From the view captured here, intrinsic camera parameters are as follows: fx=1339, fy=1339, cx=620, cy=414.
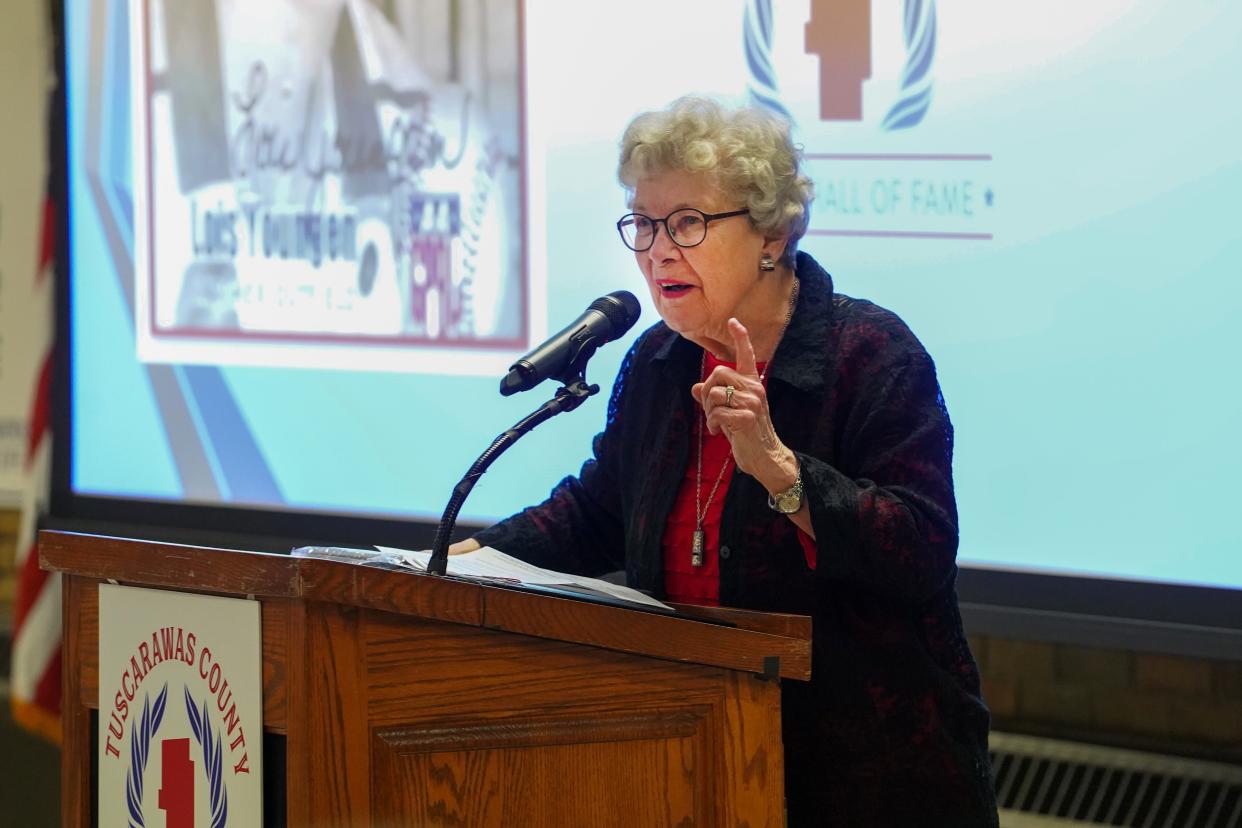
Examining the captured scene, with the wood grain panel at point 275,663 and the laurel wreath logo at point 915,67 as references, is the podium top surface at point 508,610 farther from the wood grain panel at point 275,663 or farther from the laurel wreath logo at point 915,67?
the laurel wreath logo at point 915,67

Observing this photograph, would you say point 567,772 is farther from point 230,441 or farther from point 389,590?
point 230,441

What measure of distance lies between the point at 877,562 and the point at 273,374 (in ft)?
6.89

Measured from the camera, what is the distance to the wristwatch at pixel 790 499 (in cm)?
137

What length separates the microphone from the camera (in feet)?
4.48

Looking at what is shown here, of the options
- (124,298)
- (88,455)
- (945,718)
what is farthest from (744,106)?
(88,455)

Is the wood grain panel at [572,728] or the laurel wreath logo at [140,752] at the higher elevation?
the wood grain panel at [572,728]

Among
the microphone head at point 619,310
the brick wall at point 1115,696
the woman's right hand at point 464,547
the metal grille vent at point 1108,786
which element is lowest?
the metal grille vent at point 1108,786

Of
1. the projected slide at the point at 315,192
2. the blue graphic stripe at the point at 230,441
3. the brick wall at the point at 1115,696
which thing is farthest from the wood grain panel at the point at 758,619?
the blue graphic stripe at the point at 230,441

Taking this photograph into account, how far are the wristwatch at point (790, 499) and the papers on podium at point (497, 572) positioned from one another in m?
0.16

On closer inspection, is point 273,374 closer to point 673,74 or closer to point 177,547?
point 673,74

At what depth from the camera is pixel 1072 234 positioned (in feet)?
7.52

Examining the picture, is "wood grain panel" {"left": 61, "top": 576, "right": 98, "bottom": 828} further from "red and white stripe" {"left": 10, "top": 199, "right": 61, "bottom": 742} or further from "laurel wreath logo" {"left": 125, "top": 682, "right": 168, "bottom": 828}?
"red and white stripe" {"left": 10, "top": 199, "right": 61, "bottom": 742}

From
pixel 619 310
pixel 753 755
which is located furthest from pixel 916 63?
pixel 753 755

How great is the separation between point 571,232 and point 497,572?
147cm
